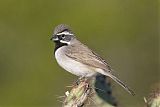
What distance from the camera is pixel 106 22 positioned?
15312 millimetres

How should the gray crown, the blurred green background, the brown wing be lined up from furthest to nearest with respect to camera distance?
the blurred green background, the brown wing, the gray crown

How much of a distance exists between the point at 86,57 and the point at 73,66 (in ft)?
0.62

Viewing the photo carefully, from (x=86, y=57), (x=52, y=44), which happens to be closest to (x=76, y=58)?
(x=86, y=57)

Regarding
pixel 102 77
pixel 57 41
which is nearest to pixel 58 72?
pixel 57 41

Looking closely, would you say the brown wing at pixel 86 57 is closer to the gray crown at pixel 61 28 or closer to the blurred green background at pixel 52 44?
the gray crown at pixel 61 28

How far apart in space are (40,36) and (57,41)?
19.8 feet

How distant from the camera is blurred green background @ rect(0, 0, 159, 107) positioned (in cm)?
1445

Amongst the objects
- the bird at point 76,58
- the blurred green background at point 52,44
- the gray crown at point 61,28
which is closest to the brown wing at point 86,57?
the bird at point 76,58

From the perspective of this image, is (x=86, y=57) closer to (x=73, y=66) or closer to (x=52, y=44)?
(x=73, y=66)

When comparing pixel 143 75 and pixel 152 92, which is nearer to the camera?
pixel 152 92

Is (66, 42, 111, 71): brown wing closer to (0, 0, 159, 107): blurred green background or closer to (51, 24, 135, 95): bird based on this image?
(51, 24, 135, 95): bird

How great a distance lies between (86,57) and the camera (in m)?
8.79

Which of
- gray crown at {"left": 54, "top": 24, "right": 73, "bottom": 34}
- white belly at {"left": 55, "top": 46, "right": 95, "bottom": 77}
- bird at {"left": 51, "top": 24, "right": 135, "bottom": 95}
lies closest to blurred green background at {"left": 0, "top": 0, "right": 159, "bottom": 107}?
bird at {"left": 51, "top": 24, "right": 135, "bottom": 95}

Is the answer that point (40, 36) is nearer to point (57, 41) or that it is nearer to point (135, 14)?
point (135, 14)
